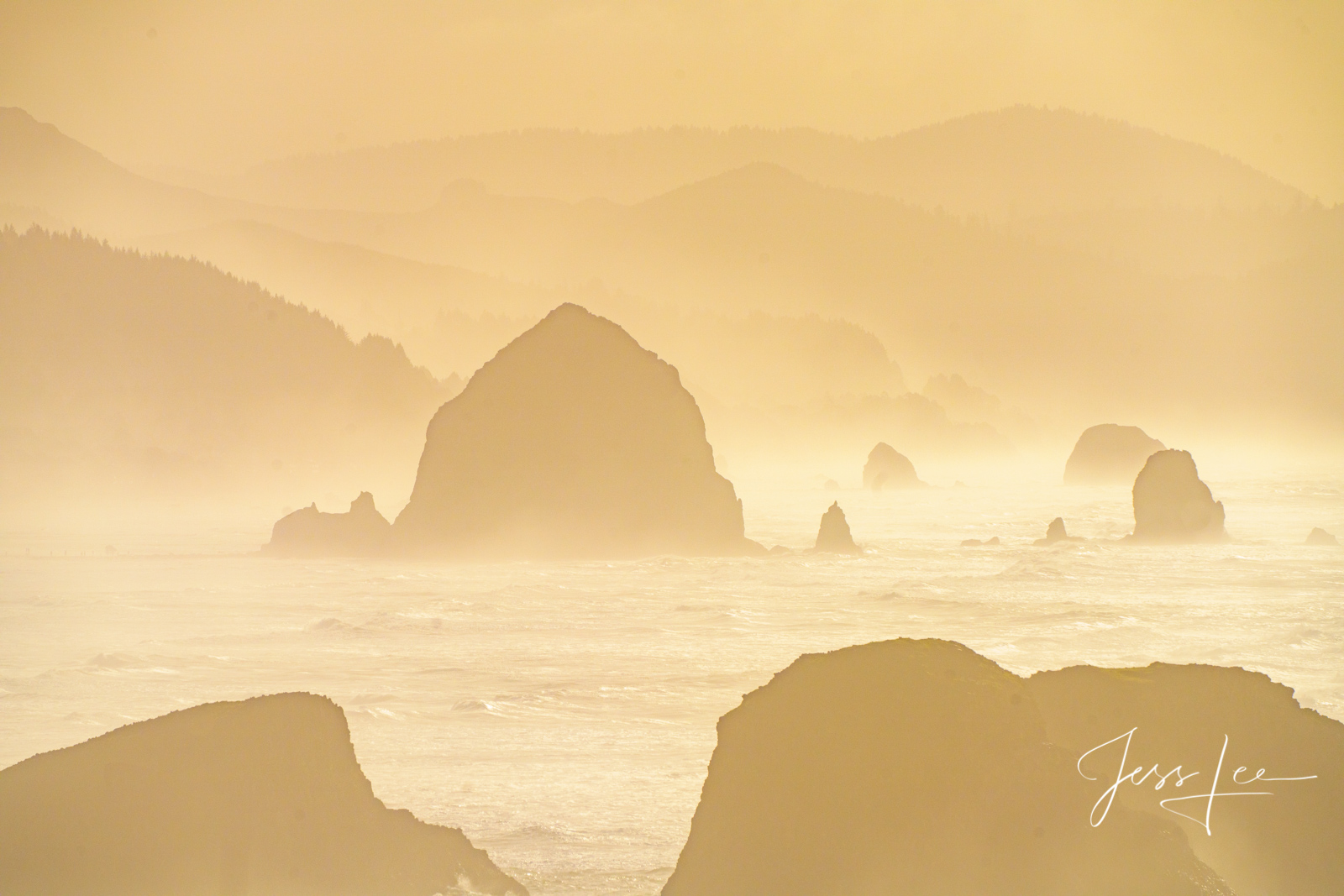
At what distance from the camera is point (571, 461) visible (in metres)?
51.9

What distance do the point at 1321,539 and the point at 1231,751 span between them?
5314 centimetres

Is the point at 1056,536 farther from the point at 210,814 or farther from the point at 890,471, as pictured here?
the point at 890,471

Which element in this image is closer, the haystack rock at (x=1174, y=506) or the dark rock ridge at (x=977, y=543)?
the dark rock ridge at (x=977, y=543)

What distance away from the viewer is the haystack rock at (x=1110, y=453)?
11975 centimetres

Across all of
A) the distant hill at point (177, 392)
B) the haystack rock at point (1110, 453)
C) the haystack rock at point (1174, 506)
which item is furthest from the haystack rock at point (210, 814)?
the haystack rock at point (1110, 453)

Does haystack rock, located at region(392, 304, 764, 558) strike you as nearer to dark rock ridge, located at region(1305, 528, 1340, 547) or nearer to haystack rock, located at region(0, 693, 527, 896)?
dark rock ridge, located at region(1305, 528, 1340, 547)

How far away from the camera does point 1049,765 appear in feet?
31.1

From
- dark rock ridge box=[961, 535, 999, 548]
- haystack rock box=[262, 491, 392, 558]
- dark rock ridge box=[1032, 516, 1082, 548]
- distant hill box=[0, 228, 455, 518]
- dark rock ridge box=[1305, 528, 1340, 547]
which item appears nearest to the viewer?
haystack rock box=[262, 491, 392, 558]

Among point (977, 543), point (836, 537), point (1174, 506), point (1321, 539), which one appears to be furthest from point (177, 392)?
point (1321, 539)

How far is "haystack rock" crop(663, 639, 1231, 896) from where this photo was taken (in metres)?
9.21

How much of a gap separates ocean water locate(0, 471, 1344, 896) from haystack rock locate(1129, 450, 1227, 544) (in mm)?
1683

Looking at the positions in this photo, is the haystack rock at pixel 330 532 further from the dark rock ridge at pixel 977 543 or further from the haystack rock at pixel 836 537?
the dark rock ridge at pixel 977 543

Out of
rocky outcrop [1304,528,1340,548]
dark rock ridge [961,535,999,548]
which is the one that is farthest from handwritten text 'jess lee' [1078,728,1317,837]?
rocky outcrop [1304,528,1340,548]

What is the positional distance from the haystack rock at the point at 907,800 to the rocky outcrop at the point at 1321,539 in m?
53.4
